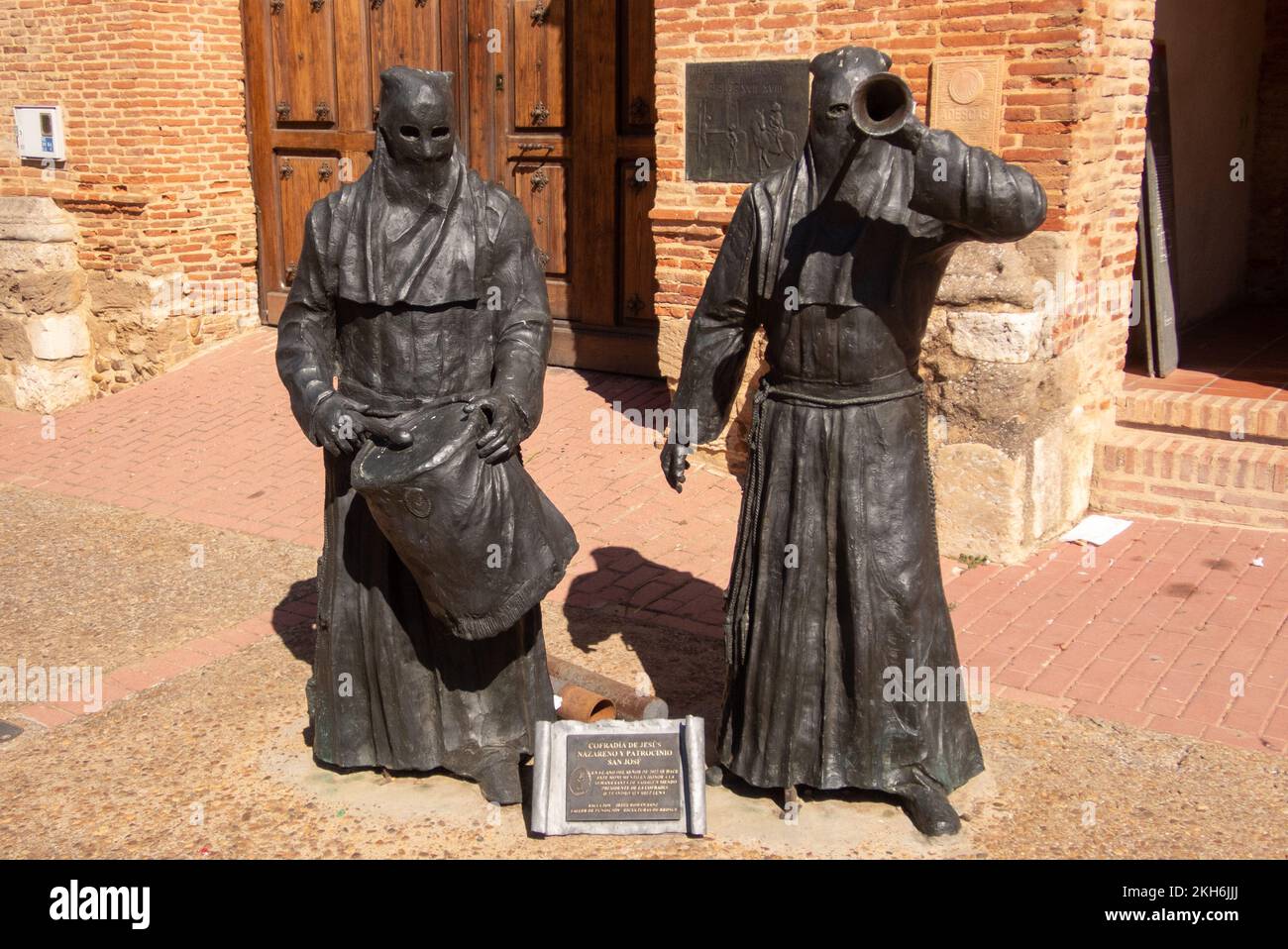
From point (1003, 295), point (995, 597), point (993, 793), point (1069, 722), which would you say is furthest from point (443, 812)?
point (1003, 295)

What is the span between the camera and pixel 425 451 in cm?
403

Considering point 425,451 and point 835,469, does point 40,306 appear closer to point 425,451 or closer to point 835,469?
point 425,451

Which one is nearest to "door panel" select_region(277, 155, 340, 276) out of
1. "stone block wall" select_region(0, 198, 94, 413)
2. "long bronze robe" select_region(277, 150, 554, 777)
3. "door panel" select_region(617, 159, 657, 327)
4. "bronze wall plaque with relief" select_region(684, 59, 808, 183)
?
"stone block wall" select_region(0, 198, 94, 413)

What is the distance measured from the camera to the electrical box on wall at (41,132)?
35.6 ft

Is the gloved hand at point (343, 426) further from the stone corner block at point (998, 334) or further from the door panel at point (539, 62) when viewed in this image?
the door panel at point (539, 62)

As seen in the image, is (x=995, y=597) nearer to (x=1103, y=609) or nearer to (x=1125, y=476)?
(x=1103, y=609)

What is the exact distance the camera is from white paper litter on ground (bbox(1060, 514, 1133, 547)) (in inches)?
283

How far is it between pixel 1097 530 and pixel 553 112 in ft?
16.0

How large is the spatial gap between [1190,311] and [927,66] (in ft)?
15.6

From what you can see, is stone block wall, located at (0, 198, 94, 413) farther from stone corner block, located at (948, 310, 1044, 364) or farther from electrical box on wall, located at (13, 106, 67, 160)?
stone corner block, located at (948, 310, 1044, 364)

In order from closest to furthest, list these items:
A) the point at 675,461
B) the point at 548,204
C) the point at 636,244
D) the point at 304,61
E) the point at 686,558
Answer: the point at 675,461 → the point at 686,558 → the point at 636,244 → the point at 548,204 → the point at 304,61

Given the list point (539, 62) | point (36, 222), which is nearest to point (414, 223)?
point (539, 62)

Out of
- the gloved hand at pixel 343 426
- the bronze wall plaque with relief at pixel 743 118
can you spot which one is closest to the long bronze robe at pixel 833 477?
the gloved hand at pixel 343 426

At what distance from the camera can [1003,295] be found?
671 cm
